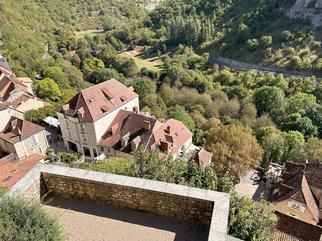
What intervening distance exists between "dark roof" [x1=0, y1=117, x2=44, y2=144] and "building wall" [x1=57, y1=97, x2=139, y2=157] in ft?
9.62

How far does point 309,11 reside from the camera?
78.4 metres

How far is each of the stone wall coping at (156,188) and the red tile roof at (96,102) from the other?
19474 mm

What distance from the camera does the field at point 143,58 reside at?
268ft

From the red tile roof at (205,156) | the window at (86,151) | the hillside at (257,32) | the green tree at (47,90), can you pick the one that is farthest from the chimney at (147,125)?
the hillside at (257,32)

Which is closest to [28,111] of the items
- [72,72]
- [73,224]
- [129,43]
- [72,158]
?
[72,158]

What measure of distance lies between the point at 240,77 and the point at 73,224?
199 feet

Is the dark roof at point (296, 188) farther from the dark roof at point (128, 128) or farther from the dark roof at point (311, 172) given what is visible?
the dark roof at point (128, 128)

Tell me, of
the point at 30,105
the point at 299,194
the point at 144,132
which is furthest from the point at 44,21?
the point at 299,194

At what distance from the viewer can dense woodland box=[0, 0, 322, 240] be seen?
106ft

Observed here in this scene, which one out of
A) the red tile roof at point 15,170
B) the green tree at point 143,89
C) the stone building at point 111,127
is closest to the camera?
the red tile roof at point 15,170

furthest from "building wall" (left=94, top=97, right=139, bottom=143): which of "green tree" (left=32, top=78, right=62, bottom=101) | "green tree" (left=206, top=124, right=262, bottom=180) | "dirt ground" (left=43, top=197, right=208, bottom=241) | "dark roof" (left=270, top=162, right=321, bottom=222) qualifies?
"dirt ground" (left=43, top=197, right=208, bottom=241)

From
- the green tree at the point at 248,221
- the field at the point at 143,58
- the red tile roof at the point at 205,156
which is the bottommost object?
the field at the point at 143,58

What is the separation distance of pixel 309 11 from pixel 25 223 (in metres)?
89.7

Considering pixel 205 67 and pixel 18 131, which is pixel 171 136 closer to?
pixel 18 131
